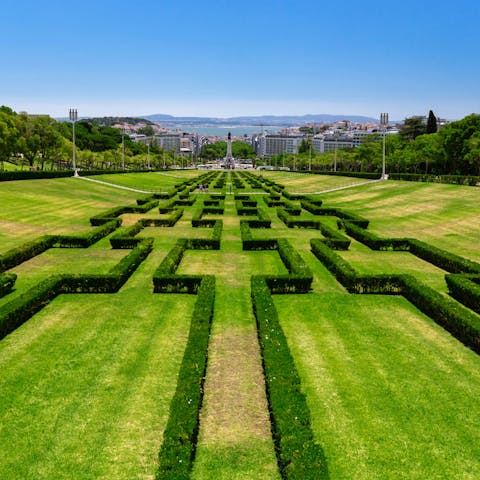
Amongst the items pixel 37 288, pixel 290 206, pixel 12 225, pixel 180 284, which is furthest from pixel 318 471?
pixel 290 206

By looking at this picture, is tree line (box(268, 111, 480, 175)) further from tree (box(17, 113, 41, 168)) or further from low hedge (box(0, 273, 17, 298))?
tree (box(17, 113, 41, 168))

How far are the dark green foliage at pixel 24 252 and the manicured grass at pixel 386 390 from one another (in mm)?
13182

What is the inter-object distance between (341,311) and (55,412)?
9.93 meters

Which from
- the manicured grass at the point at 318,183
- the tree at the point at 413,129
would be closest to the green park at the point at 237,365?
the manicured grass at the point at 318,183

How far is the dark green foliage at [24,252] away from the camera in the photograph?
2041cm

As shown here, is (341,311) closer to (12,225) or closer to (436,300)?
(436,300)

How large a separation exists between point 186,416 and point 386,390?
4.98 meters

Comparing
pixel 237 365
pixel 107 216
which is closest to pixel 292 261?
pixel 237 365

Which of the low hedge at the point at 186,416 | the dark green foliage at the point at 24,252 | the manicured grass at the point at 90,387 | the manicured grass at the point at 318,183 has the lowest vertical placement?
the manicured grass at the point at 90,387

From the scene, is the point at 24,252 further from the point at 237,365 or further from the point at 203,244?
the point at 237,365

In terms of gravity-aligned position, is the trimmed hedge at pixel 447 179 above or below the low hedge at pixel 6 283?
above

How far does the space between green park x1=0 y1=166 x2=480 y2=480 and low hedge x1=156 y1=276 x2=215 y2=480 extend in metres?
0.04

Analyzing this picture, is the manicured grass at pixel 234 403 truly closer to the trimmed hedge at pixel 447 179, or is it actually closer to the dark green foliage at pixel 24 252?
the dark green foliage at pixel 24 252

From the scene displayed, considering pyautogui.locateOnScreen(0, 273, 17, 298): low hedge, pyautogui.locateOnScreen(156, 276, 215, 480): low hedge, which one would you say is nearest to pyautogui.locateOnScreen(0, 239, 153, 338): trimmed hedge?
pyautogui.locateOnScreen(0, 273, 17, 298): low hedge
